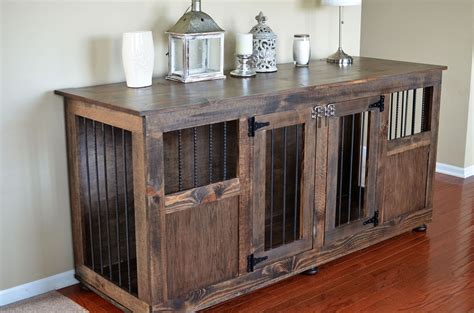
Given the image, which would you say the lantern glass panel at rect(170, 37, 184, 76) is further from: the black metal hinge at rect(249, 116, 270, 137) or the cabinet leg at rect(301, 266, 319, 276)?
the cabinet leg at rect(301, 266, 319, 276)

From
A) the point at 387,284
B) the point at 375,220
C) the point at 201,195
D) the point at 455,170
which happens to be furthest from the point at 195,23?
the point at 455,170

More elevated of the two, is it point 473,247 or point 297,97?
point 297,97

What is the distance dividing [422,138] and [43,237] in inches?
72.3

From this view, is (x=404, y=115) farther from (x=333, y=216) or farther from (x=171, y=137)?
(x=171, y=137)

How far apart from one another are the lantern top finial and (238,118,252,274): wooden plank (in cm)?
50

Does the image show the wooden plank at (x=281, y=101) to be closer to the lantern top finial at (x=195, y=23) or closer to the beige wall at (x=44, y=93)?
the lantern top finial at (x=195, y=23)

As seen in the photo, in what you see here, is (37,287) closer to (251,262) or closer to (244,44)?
(251,262)

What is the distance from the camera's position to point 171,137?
2.67 metres

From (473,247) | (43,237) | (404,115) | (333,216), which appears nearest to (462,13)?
(404,115)

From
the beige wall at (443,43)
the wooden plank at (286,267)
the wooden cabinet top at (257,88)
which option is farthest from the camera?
the beige wall at (443,43)

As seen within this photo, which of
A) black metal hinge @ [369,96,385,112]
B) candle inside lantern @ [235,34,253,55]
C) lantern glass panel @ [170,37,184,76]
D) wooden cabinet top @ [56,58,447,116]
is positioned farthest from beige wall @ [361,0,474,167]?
lantern glass panel @ [170,37,184,76]

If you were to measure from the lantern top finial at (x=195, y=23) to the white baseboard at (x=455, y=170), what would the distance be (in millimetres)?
2311

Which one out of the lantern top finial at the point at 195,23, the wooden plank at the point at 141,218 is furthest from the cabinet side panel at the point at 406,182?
the wooden plank at the point at 141,218

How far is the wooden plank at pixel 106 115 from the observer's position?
2.15 metres
